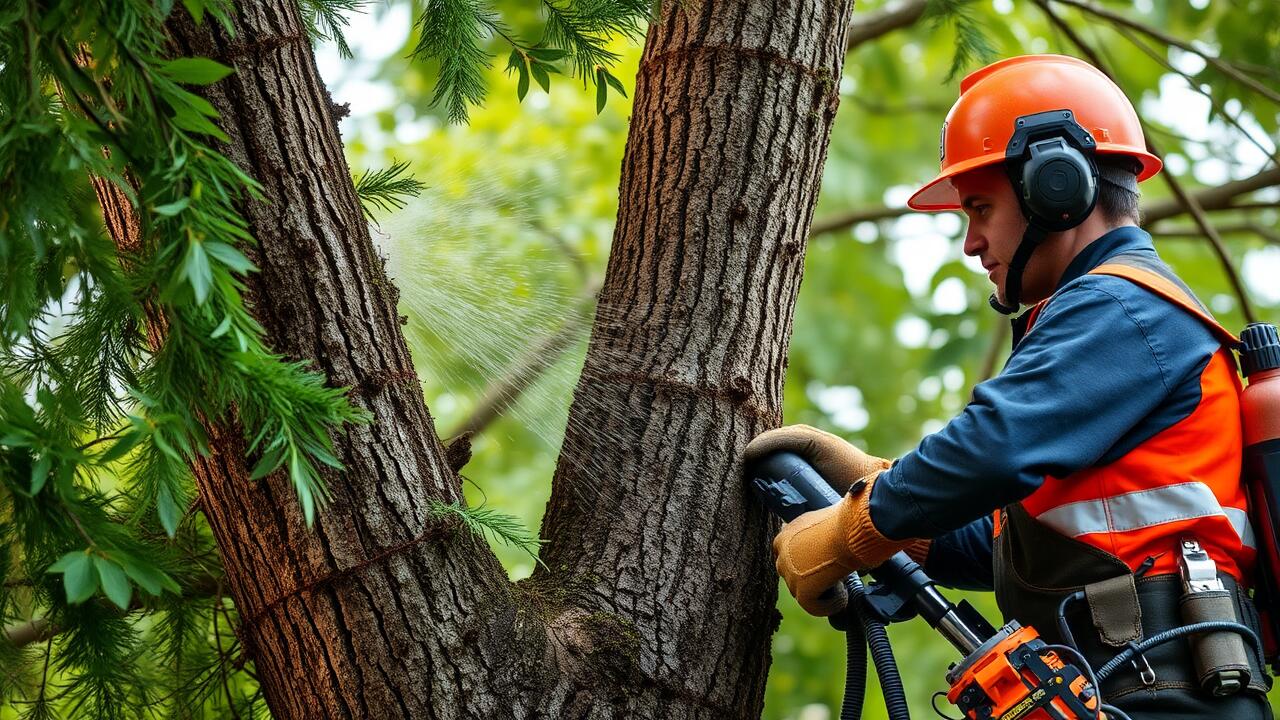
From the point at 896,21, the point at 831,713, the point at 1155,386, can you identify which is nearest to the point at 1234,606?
the point at 1155,386

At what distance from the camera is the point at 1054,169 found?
98.1 inches

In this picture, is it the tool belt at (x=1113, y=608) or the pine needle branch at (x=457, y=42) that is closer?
the tool belt at (x=1113, y=608)

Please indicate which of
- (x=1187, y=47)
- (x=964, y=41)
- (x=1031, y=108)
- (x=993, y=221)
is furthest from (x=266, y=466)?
(x=1187, y=47)

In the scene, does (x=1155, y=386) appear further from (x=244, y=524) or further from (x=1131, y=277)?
(x=244, y=524)

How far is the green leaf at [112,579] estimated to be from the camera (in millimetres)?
1581

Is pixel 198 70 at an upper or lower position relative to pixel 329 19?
lower

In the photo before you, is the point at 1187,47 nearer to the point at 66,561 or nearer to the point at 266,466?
the point at 266,466

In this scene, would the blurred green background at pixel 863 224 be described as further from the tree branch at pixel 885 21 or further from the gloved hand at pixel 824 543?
the gloved hand at pixel 824 543

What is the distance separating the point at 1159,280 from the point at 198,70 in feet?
5.84

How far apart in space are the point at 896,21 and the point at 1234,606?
363 cm

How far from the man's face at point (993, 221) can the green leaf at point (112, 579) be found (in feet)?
6.34

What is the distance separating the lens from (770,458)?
255 cm

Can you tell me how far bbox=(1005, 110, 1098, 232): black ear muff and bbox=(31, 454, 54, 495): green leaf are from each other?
1.92 m

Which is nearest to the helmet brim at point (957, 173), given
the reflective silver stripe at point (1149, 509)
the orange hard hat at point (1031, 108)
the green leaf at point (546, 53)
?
the orange hard hat at point (1031, 108)
